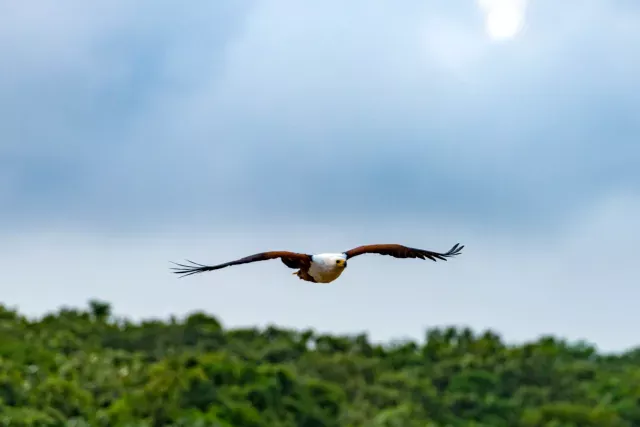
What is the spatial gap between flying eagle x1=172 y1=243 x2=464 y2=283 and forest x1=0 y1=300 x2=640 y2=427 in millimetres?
20592

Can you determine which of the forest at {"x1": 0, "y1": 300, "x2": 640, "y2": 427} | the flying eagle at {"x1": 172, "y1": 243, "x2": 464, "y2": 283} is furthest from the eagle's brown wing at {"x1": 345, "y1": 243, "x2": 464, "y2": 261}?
the forest at {"x1": 0, "y1": 300, "x2": 640, "y2": 427}

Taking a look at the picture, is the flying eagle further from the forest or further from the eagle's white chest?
the forest

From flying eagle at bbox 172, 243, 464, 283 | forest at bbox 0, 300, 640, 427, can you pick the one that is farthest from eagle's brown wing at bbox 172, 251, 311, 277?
forest at bbox 0, 300, 640, 427

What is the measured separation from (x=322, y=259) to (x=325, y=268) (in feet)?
0.47

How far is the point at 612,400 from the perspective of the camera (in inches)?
1815

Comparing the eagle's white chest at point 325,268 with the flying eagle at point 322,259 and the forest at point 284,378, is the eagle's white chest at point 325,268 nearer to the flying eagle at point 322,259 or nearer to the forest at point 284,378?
the flying eagle at point 322,259

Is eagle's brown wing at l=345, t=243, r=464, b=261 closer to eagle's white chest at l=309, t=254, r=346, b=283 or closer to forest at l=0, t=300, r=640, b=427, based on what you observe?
eagle's white chest at l=309, t=254, r=346, b=283

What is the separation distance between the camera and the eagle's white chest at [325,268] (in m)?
13.7

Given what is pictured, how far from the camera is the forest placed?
1457 inches

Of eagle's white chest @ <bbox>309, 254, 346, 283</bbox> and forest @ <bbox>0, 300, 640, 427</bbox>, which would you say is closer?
eagle's white chest @ <bbox>309, 254, 346, 283</bbox>

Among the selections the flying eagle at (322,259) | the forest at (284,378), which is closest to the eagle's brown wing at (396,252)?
the flying eagle at (322,259)

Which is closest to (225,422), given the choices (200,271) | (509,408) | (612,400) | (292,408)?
(292,408)

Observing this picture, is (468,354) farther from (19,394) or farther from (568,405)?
(19,394)

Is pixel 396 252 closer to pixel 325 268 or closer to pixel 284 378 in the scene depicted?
pixel 325 268
